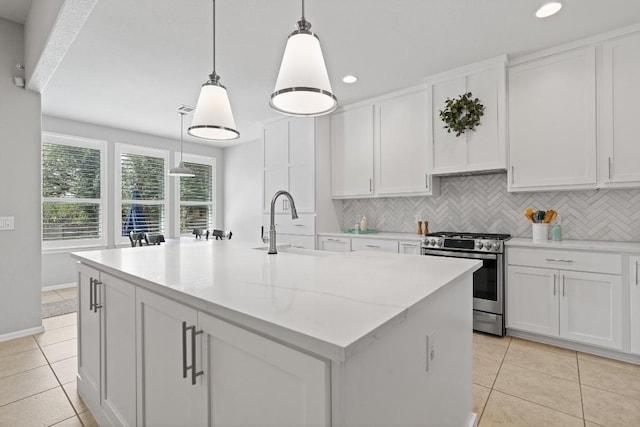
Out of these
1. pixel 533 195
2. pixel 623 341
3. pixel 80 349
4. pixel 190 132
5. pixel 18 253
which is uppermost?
pixel 190 132

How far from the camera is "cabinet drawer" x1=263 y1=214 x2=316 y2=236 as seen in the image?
14.2ft

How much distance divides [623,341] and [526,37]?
254 cm

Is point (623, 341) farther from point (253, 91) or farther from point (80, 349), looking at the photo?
point (253, 91)

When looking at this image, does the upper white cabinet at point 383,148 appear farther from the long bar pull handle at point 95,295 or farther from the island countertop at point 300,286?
the long bar pull handle at point 95,295

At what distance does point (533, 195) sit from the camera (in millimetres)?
3229

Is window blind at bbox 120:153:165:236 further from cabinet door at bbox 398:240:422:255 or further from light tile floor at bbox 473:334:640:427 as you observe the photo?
light tile floor at bbox 473:334:640:427

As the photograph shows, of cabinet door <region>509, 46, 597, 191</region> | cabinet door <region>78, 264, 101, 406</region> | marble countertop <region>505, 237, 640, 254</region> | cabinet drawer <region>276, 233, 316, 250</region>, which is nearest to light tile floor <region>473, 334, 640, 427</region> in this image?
marble countertop <region>505, 237, 640, 254</region>

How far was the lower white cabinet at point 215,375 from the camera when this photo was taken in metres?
0.75

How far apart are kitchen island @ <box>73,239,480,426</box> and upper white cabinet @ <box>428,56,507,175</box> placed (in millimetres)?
1982

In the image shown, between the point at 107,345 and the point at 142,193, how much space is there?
4.76 m

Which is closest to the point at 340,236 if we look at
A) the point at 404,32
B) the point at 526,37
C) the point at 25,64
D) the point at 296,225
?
the point at 296,225

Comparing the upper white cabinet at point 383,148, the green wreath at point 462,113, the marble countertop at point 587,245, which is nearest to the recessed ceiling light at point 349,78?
the upper white cabinet at point 383,148

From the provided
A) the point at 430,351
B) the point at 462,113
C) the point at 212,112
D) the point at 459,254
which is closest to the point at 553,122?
the point at 462,113

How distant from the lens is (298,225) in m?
4.47
